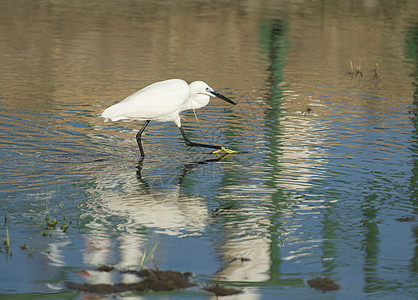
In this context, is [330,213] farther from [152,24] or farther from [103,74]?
[152,24]

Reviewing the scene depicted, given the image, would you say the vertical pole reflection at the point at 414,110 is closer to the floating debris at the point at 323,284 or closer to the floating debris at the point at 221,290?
the floating debris at the point at 323,284

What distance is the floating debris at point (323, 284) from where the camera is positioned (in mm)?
5621

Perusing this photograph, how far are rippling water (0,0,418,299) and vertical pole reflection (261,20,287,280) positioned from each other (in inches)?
1.4

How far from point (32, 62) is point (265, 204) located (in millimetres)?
10689

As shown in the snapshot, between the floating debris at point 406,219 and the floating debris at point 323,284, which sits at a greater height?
the floating debris at point 323,284

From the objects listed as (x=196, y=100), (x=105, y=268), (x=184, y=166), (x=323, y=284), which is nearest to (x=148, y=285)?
(x=105, y=268)

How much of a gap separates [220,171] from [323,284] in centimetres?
362

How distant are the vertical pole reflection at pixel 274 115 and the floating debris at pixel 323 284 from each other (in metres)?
0.28

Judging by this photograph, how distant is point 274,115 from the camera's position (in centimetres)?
1243

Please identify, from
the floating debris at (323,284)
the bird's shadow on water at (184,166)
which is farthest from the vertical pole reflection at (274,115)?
the bird's shadow on water at (184,166)

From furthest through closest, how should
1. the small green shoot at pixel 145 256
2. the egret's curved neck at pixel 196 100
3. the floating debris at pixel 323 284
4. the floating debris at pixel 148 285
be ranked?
1. the egret's curved neck at pixel 196 100
2. the small green shoot at pixel 145 256
3. the floating debris at pixel 323 284
4. the floating debris at pixel 148 285

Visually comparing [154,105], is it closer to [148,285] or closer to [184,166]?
[184,166]

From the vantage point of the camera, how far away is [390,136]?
436 inches

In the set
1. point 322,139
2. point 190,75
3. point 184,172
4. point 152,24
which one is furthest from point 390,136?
point 152,24
